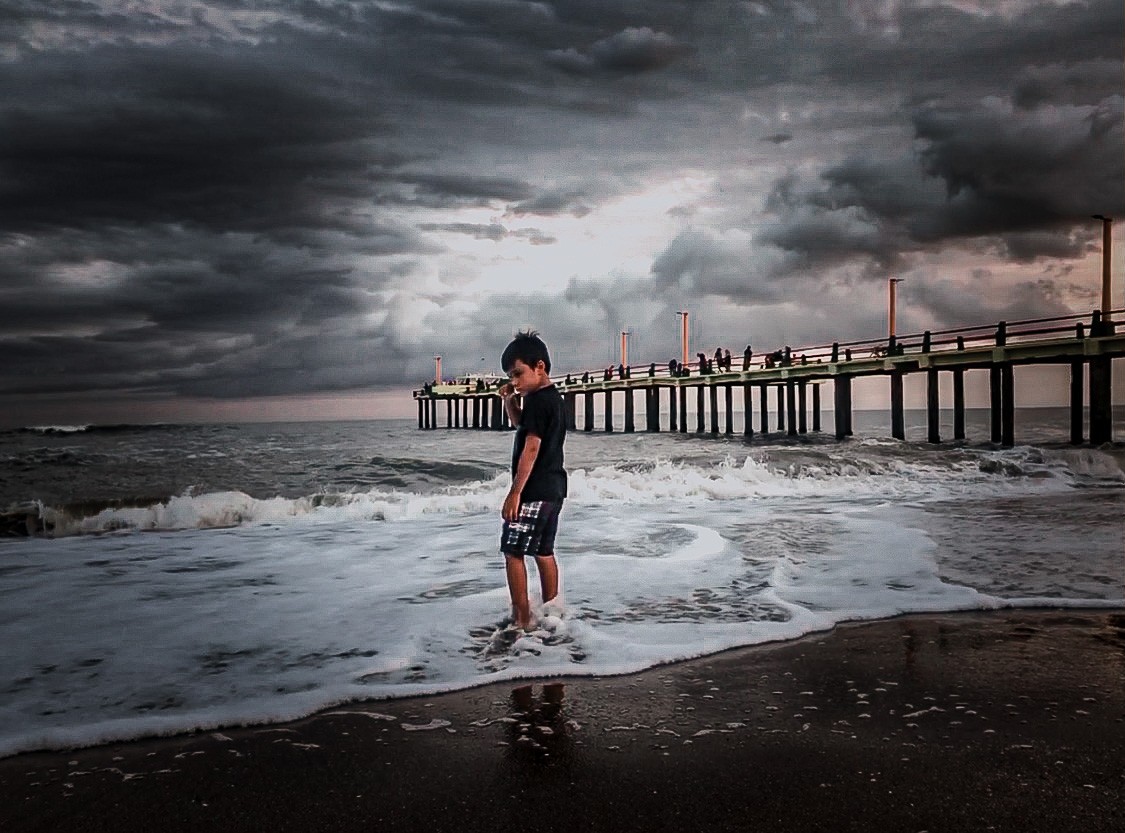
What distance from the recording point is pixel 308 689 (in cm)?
363

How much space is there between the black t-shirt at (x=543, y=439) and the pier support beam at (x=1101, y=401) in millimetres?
25772

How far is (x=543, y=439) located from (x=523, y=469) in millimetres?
217

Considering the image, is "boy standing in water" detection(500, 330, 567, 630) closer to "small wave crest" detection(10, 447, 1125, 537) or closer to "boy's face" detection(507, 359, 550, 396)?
"boy's face" detection(507, 359, 550, 396)

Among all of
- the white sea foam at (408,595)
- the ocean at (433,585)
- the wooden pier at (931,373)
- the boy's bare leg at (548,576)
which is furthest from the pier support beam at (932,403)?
the boy's bare leg at (548,576)

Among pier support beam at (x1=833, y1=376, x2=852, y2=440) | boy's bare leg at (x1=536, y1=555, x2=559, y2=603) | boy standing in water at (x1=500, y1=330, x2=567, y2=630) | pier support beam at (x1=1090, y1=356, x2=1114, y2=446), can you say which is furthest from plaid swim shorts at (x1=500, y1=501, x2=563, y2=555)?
pier support beam at (x1=833, y1=376, x2=852, y2=440)

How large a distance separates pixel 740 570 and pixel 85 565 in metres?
6.28

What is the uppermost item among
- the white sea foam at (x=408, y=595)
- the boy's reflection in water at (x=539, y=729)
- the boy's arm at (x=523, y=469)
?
the boy's arm at (x=523, y=469)

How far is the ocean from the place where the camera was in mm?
3777

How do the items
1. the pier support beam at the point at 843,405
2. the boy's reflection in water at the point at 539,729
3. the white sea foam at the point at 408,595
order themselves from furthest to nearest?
the pier support beam at the point at 843,405, the white sea foam at the point at 408,595, the boy's reflection in water at the point at 539,729

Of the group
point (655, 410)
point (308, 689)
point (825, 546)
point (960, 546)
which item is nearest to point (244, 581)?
point (308, 689)

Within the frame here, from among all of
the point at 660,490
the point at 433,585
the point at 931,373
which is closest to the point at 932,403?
the point at 931,373

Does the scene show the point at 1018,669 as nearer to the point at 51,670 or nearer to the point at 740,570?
the point at 740,570

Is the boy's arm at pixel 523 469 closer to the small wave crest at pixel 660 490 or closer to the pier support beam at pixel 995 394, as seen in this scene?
the small wave crest at pixel 660 490

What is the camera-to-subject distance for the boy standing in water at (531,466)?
14.4 feet
